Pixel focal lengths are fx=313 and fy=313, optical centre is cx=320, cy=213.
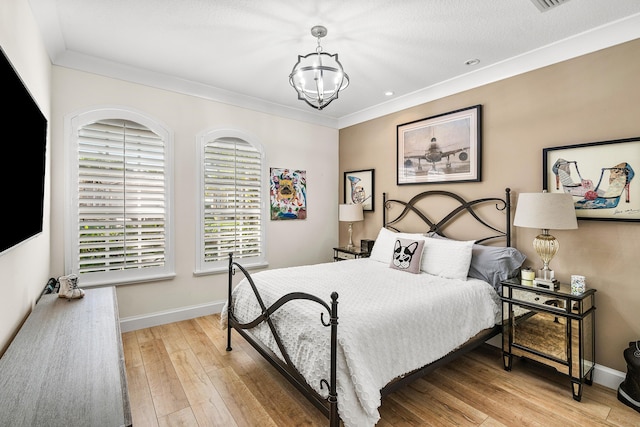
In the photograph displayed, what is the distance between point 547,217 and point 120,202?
12.7 ft

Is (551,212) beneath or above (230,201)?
beneath

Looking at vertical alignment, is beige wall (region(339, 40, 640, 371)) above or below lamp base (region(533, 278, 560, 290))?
above

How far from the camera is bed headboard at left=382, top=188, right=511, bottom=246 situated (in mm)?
3113

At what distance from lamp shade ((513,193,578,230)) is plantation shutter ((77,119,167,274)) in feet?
11.6

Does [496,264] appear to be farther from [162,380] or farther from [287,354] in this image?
[162,380]

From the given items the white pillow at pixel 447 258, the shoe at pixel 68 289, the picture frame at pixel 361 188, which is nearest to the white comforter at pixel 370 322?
the white pillow at pixel 447 258

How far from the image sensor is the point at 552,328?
7.93ft

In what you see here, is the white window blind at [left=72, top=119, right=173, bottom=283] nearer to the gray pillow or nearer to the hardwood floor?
the hardwood floor

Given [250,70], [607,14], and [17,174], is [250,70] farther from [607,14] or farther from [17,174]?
[607,14]

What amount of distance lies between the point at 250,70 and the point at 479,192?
273cm

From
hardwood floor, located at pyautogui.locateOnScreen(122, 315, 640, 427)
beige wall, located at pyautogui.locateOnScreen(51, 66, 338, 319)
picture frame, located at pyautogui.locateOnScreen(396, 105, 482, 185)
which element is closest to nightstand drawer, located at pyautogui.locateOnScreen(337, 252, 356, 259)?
beige wall, located at pyautogui.locateOnScreen(51, 66, 338, 319)

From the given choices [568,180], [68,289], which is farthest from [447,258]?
[68,289]

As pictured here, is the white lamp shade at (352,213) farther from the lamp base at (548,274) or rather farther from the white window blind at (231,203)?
the lamp base at (548,274)

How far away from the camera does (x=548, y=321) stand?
7.99ft
